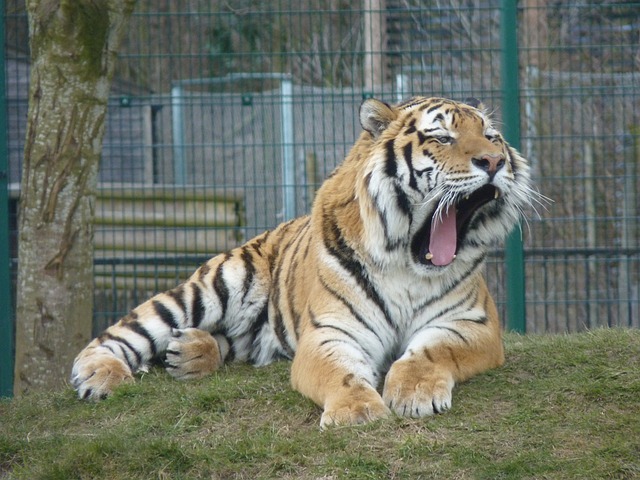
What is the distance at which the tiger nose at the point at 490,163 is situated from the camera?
383 cm

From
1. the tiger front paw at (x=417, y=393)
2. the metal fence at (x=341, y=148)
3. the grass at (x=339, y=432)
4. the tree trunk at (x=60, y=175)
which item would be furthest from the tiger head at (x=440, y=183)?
the metal fence at (x=341, y=148)

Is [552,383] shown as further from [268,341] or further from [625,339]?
[268,341]

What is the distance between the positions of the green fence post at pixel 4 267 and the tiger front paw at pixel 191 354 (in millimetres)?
2172

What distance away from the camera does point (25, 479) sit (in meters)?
3.46

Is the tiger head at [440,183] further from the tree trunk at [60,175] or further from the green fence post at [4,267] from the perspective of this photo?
the green fence post at [4,267]

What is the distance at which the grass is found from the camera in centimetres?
328

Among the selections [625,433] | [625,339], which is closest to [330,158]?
[625,339]

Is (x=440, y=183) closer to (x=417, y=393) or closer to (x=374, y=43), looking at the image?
(x=417, y=393)

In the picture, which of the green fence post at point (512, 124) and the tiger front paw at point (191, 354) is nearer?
the tiger front paw at point (191, 354)

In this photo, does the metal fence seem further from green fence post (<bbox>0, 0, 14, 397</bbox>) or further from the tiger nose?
the tiger nose

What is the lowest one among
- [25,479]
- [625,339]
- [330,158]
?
[25,479]

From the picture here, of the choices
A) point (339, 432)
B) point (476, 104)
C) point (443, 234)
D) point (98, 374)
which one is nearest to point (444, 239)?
point (443, 234)

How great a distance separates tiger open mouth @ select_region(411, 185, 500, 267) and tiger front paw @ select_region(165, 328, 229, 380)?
1247mm

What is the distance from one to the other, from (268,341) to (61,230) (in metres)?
1.32
